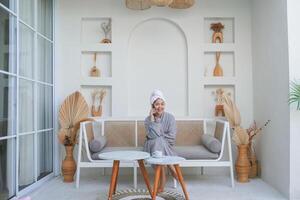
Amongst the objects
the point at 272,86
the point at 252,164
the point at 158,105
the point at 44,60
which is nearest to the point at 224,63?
the point at 272,86

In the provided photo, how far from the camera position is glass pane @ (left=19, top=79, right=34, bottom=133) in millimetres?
3504

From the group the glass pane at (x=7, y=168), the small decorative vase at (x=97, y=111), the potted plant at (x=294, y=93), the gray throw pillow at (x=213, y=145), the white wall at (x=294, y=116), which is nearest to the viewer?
the glass pane at (x=7, y=168)

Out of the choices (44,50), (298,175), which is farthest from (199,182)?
(44,50)

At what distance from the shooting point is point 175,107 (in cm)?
488

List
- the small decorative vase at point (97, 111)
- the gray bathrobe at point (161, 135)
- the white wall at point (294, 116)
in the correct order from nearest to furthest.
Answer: the white wall at point (294, 116) → the gray bathrobe at point (161, 135) → the small decorative vase at point (97, 111)

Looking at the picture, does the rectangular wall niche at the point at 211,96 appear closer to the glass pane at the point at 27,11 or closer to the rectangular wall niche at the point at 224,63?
the rectangular wall niche at the point at 224,63

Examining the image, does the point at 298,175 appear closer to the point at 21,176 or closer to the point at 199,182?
the point at 199,182

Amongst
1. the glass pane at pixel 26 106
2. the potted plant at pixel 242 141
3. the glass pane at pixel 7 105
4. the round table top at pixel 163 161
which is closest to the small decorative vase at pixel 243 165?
the potted plant at pixel 242 141

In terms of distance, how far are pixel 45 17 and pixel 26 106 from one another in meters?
1.42

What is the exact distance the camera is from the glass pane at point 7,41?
3036 millimetres

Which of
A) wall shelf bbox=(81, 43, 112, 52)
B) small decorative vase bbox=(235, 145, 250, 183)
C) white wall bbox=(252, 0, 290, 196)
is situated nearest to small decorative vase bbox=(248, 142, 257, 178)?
white wall bbox=(252, 0, 290, 196)

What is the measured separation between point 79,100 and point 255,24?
8.97 feet

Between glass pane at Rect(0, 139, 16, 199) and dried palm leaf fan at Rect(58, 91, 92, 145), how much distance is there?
1082 millimetres

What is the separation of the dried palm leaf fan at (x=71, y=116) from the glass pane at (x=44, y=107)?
20cm
